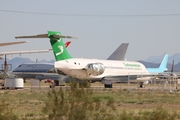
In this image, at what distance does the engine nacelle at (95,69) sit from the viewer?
51438mm

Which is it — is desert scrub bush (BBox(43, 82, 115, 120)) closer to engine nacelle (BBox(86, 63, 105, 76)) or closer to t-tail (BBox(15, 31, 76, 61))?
t-tail (BBox(15, 31, 76, 61))

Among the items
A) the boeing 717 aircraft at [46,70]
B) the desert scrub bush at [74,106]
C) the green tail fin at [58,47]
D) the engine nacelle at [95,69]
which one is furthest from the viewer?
the boeing 717 aircraft at [46,70]

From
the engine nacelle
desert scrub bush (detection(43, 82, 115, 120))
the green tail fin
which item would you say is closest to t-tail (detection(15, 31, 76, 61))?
the green tail fin

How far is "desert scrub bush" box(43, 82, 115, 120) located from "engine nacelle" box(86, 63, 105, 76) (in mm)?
38462

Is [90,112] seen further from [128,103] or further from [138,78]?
[138,78]

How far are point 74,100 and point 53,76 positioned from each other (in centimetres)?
4875

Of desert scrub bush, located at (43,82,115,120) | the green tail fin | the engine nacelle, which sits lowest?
desert scrub bush, located at (43,82,115,120)

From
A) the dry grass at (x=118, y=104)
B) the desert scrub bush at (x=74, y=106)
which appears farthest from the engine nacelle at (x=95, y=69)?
the desert scrub bush at (x=74, y=106)

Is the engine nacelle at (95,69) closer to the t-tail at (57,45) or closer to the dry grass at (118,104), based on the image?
the t-tail at (57,45)

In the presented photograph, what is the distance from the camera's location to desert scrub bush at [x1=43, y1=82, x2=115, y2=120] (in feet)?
40.1

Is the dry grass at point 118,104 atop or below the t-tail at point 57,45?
below

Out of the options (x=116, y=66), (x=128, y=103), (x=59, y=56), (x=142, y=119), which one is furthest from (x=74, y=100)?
(x=116, y=66)

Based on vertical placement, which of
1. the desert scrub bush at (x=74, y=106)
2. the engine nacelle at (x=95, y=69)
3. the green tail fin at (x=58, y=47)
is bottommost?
the desert scrub bush at (x=74, y=106)

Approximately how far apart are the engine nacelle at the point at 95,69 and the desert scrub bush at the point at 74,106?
38462mm
